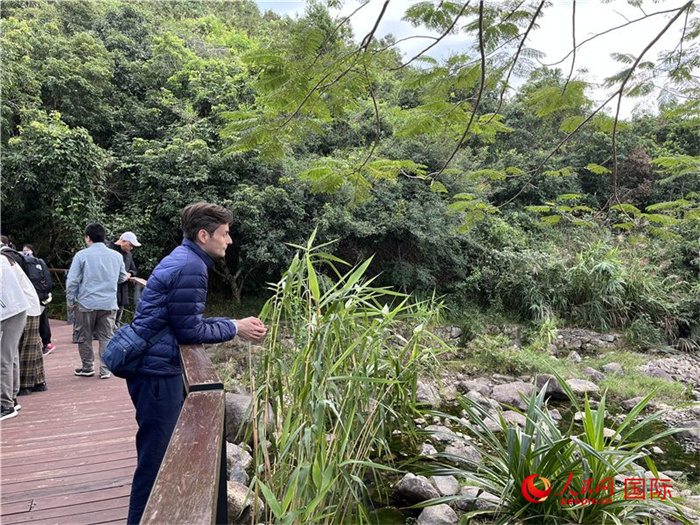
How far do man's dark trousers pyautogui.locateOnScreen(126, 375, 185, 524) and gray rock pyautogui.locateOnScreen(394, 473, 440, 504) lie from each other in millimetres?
1794

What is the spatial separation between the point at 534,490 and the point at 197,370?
65.6 inches

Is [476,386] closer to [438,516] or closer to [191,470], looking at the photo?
[438,516]

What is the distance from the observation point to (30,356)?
3.45 meters

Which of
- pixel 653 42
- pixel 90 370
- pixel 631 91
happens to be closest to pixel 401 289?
pixel 90 370

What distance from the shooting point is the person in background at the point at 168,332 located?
5.16 feet

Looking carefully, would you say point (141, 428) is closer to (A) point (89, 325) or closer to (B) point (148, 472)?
(B) point (148, 472)

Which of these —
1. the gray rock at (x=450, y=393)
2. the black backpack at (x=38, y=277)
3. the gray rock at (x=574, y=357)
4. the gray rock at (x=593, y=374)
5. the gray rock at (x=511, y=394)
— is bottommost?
the gray rock at (x=574, y=357)

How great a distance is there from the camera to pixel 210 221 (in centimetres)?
171

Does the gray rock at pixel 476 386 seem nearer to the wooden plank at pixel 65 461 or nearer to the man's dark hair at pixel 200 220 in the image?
the wooden plank at pixel 65 461

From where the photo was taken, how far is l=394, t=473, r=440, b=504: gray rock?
2801 millimetres

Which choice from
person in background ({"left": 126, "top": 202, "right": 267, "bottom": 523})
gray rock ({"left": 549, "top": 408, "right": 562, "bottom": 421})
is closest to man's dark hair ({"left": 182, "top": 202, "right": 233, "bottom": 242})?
person in background ({"left": 126, "top": 202, "right": 267, "bottom": 523})

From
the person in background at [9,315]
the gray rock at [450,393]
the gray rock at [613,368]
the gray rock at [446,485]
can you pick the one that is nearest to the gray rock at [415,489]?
the gray rock at [446,485]

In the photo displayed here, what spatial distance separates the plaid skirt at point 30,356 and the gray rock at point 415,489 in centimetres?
294

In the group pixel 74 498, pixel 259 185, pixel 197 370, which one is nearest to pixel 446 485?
pixel 74 498
